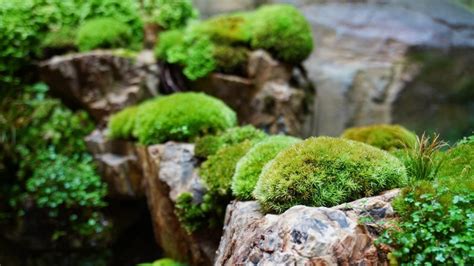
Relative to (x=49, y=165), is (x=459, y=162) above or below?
above

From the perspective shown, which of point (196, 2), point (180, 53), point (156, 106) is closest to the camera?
point (156, 106)

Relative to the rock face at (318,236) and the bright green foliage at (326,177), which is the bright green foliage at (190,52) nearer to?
the bright green foliage at (326,177)

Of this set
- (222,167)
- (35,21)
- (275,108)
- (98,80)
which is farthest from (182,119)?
(35,21)

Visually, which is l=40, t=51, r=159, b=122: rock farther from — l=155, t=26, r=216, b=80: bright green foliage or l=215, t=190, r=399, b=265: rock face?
l=215, t=190, r=399, b=265: rock face

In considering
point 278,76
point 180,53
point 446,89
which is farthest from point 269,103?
point 446,89

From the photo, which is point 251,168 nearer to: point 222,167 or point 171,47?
point 222,167

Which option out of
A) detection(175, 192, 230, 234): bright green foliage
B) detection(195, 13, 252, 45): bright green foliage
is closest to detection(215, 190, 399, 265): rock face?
detection(175, 192, 230, 234): bright green foliage

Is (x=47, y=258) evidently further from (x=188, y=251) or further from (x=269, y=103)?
(x=269, y=103)
